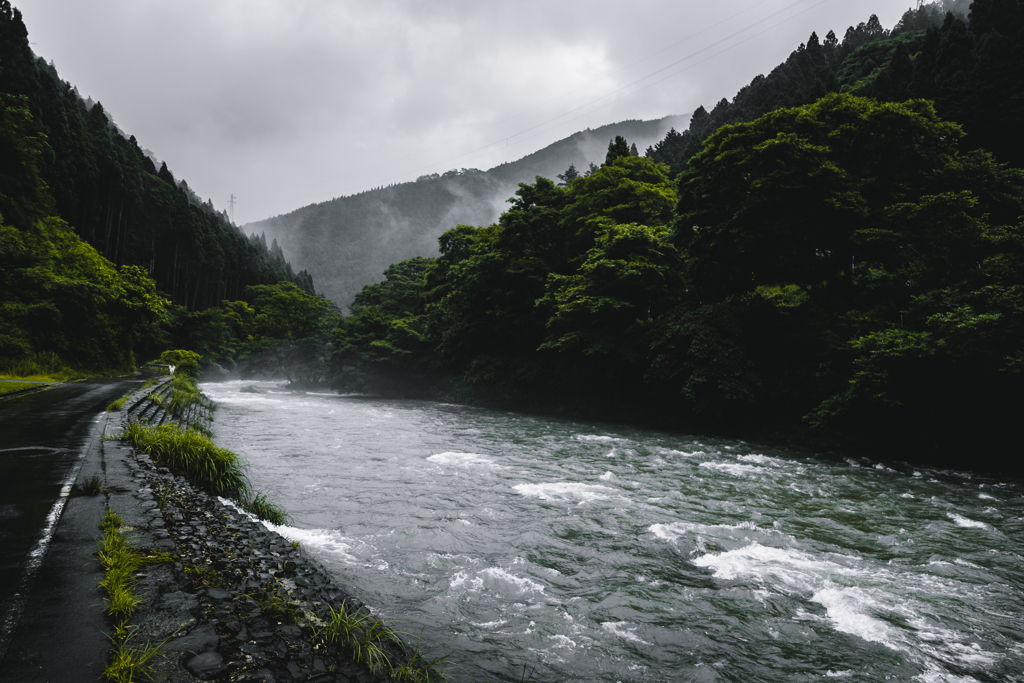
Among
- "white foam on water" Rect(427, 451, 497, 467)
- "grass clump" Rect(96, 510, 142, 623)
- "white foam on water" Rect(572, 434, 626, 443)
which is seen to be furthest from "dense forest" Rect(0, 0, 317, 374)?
"white foam on water" Rect(572, 434, 626, 443)

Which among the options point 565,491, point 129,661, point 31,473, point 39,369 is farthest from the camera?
point 39,369

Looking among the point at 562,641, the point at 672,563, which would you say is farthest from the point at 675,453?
the point at 562,641

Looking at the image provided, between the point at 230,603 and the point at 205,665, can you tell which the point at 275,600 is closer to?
the point at 230,603

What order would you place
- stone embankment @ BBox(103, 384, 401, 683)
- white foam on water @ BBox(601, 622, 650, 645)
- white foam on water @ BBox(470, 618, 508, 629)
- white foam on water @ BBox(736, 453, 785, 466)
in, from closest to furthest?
stone embankment @ BBox(103, 384, 401, 683), white foam on water @ BBox(601, 622, 650, 645), white foam on water @ BBox(470, 618, 508, 629), white foam on water @ BBox(736, 453, 785, 466)

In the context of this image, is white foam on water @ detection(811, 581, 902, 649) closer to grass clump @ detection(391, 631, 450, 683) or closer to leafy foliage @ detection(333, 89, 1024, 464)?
grass clump @ detection(391, 631, 450, 683)

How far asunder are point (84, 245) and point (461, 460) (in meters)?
30.8

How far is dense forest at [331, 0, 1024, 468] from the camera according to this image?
43.3 feet

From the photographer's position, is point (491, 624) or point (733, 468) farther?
point (733, 468)

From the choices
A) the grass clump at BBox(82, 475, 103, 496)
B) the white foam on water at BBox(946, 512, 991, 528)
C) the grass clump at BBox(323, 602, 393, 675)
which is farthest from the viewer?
the white foam on water at BBox(946, 512, 991, 528)

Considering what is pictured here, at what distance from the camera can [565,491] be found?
1001 cm

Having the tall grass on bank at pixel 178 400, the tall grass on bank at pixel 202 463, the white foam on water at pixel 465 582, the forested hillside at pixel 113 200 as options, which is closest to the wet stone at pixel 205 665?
the white foam on water at pixel 465 582

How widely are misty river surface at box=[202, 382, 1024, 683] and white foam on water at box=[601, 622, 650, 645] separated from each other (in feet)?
0.06

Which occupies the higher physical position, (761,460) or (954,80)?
(954,80)

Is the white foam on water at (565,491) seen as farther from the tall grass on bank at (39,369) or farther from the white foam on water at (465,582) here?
the tall grass on bank at (39,369)
